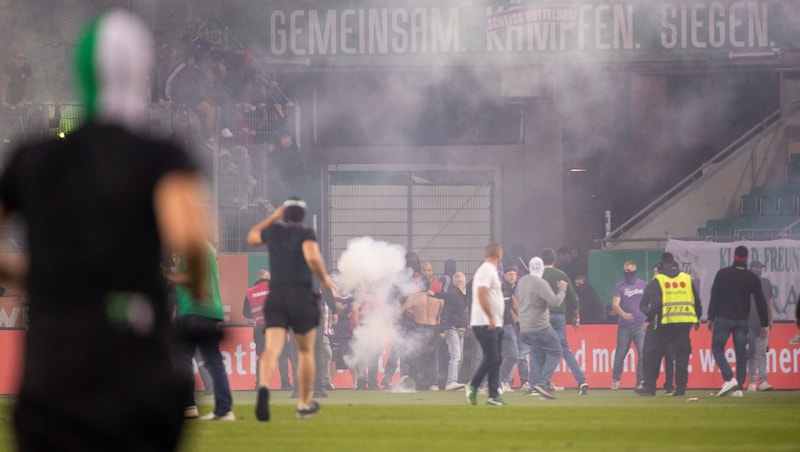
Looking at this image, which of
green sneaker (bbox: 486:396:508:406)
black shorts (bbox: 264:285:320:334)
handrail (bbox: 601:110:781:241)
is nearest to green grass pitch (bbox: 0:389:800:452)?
green sneaker (bbox: 486:396:508:406)

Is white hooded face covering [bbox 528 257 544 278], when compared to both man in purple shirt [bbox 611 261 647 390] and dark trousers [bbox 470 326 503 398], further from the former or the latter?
dark trousers [bbox 470 326 503 398]

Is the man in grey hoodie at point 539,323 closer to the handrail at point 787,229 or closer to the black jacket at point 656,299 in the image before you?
A: the black jacket at point 656,299

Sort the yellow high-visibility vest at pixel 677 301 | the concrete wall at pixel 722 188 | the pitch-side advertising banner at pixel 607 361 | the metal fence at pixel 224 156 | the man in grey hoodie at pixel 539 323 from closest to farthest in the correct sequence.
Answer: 1. the man in grey hoodie at pixel 539 323
2. the yellow high-visibility vest at pixel 677 301
3. the pitch-side advertising banner at pixel 607 361
4. the metal fence at pixel 224 156
5. the concrete wall at pixel 722 188

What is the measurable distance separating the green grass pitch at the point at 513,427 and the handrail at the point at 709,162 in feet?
40.4

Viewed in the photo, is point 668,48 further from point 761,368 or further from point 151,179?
point 151,179

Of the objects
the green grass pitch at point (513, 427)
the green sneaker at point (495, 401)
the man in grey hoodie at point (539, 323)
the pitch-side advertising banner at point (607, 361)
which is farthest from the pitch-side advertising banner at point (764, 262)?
the green sneaker at point (495, 401)

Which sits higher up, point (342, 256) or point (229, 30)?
point (229, 30)

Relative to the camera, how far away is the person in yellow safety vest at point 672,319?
18953mm

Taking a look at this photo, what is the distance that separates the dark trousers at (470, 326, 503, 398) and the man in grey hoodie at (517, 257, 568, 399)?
2.46 m

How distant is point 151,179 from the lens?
139 inches

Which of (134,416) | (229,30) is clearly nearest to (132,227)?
(134,416)

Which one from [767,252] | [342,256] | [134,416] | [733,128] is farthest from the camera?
[733,128]

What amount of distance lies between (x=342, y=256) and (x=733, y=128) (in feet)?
31.0

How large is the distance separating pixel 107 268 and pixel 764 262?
21629 mm
